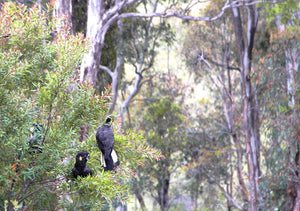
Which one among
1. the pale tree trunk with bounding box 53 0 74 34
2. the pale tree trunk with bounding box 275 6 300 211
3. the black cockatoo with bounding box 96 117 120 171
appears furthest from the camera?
the pale tree trunk with bounding box 275 6 300 211

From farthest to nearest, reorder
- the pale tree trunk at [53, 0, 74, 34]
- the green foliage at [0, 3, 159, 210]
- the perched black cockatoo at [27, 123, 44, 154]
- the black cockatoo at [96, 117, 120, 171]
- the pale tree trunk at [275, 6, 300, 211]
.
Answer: the pale tree trunk at [275, 6, 300, 211]
the pale tree trunk at [53, 0, 74, 34]
the black cockatoo at [96, 117, 120, 171]
the perched black cockatoo at [27, 123, 44, 154]
the green foliage at [0, 3, 159, 210]

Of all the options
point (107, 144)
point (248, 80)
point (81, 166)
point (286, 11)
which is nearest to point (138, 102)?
point (248, 80)

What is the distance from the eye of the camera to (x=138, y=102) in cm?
1229

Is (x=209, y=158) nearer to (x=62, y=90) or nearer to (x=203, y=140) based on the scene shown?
(x=203, y=140)

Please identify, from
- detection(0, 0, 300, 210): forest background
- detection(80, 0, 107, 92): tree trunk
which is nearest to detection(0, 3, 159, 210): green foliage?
detection(0, 0, 300, 210): forest background

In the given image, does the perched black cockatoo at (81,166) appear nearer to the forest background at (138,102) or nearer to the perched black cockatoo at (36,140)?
the forest background at (138,102)

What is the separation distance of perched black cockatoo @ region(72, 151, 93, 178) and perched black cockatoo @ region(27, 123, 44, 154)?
0.89 feet

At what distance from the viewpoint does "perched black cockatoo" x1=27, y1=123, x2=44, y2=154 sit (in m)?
2.40

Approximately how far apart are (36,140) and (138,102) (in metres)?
9.88

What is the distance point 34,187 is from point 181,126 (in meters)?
7.93

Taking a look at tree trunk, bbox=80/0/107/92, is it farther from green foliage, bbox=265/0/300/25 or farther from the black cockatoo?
green foliage, bbox=265/0/300/25

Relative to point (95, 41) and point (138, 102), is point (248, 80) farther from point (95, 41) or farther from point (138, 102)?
point (138, 102)

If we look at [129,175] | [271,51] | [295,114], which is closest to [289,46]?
[271,51]

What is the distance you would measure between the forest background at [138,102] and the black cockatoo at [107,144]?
89 millimetres
